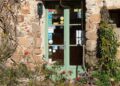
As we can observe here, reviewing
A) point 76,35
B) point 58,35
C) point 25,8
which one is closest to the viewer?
point 25,8

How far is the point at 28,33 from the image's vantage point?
11.4 metres

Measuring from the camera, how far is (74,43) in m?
11.6

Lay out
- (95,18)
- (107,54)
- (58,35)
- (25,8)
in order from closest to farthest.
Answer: (107,54) → (95,18) → (25,8) → (58,35)

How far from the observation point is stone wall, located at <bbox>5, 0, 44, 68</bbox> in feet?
37.3

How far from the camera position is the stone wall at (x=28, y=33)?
11.4 metres

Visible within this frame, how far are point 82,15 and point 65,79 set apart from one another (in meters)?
1.86

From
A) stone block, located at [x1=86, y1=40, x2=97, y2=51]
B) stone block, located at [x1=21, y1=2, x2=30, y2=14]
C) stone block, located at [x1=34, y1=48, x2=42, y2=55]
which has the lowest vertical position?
stone block, located at [x1=34, y1=48, x2=42, y2=55]

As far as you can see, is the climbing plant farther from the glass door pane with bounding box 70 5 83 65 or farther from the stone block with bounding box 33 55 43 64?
the stone block with bounding box 33 55 43 64

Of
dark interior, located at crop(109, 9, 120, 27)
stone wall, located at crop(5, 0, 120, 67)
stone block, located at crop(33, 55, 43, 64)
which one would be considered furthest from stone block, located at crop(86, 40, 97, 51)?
stone block, located at crop(33, 55, 43, 64)

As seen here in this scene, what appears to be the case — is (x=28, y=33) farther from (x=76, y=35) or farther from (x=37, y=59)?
(x=76, y=35)

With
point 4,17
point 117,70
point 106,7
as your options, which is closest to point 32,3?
point 4,17

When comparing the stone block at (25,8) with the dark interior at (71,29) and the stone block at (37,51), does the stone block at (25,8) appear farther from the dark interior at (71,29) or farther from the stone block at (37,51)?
the stone block at (37,51)

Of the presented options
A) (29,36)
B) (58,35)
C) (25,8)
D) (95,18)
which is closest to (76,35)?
(58,35)

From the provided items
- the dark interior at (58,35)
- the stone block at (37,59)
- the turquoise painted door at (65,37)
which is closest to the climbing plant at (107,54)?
the turquoise painted door at (65,37)
